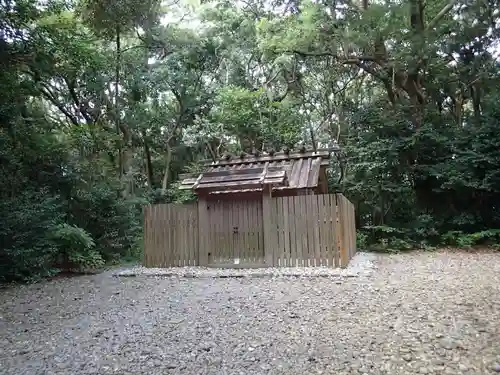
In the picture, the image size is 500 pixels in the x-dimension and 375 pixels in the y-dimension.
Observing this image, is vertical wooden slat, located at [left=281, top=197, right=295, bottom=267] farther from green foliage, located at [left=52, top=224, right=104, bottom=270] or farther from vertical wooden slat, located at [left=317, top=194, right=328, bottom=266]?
green foliage, located at [left=52, top=224, right=104, bottom=270]

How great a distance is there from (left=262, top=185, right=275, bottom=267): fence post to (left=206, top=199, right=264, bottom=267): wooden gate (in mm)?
138

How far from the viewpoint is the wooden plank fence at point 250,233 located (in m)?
7.82

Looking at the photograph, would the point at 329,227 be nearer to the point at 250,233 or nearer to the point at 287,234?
the point at 287,234

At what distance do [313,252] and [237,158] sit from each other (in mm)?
3898

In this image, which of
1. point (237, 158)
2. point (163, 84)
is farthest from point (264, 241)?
point (163, 84)

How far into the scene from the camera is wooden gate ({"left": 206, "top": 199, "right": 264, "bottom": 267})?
8477 mm

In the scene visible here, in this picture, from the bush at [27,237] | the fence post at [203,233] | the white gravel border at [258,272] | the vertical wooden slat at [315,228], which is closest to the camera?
the white gravel border at [258,272]

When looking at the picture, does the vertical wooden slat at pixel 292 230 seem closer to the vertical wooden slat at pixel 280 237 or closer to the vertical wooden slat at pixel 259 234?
the vertical wooden slat at pixel 280 237

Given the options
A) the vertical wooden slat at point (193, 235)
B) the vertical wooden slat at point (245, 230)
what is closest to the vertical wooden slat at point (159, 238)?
the vertical wooden slat at point (193, 235)

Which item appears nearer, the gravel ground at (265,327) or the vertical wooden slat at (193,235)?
the gravel ground at (265,327)

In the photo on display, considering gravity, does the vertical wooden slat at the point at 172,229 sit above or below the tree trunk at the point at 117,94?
below

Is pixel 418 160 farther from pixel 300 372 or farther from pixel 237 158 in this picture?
pixel 300 372

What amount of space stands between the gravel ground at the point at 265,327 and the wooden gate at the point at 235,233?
4.81ft

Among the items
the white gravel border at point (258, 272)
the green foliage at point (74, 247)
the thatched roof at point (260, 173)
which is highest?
the thatched roof at point (260, 173)
